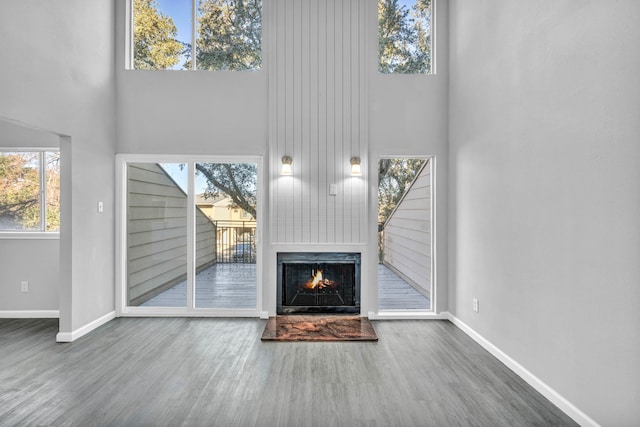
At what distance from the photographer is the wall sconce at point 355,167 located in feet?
14.5

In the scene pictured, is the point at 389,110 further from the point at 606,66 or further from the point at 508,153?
the point at 606,66

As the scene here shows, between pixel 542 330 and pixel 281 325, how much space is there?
8.42 feet

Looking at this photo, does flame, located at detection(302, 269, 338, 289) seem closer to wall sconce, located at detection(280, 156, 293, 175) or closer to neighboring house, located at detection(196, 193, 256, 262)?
neighboring house, located at detection(196, 193, 256, 262)

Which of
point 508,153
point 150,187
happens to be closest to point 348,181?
point 508,153

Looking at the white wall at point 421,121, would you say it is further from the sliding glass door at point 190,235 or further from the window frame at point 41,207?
the window frame at point 41,207

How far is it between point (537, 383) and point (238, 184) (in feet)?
11.8

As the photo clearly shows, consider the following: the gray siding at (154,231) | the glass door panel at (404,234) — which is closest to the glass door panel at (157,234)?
the gray siding at (154,231)

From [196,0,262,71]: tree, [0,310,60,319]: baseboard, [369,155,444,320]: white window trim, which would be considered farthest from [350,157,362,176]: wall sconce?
[0,310,60,319]: baseboard

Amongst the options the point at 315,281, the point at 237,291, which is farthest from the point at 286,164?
the point at 237,291

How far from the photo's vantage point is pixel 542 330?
269cm

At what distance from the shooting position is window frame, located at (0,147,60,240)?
13.9 ft

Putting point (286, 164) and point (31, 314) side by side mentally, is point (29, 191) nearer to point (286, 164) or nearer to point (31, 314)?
point (31, 314)

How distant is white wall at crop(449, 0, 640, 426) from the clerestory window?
2.59 meters

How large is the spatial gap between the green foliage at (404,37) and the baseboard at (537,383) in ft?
10.5
